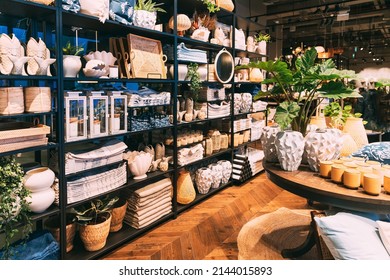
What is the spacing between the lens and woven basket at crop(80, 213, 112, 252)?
2545mm

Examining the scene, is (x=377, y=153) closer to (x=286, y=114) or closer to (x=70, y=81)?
(x=286, y=114)

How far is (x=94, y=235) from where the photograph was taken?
2561mm

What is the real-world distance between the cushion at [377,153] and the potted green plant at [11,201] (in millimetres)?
2384

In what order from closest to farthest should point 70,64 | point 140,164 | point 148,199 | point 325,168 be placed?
point 325,168 → point 70,64 → point 140,164 → point 148,199

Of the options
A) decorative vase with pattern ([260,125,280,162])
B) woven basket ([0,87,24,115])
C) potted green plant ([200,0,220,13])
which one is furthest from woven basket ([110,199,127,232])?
potted green plant ([200,0,220,13])

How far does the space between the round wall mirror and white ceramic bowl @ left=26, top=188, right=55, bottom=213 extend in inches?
96.8

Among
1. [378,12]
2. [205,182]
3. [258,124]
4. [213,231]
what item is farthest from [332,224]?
[378,12]

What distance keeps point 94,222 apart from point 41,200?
0.60m

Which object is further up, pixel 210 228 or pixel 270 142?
pixel 270 142

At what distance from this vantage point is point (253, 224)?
10.9 feet

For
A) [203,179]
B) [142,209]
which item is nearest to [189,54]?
[203,179]

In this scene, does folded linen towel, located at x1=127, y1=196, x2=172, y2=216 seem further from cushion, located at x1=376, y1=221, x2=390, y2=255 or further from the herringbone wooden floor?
cushion, located at x1=376, y1=221, x2=390, y2=255
